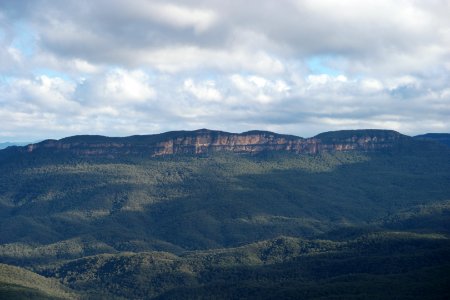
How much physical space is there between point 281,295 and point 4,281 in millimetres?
59693

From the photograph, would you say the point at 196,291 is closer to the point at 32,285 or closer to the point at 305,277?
the point at 305,277

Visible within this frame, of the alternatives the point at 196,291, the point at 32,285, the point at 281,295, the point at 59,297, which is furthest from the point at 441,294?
the point at 32,285

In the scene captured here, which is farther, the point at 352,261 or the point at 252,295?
the point at 352,261

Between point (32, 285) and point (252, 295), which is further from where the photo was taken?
point (32, 285)

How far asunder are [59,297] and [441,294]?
264ft

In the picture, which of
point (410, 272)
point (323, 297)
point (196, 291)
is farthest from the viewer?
point (196, 291)

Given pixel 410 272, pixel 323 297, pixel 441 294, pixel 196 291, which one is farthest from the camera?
pixel 196 291

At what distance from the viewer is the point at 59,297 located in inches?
7283

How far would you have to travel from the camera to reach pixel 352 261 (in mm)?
199500

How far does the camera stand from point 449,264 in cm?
17488

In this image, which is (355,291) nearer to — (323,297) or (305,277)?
(323,297)

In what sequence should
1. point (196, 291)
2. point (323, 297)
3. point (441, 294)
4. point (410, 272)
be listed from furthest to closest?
point (196, 291)
point (410, 272)
point (323, 297)
point (441, 294)

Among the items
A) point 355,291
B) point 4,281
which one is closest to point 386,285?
point 355,291

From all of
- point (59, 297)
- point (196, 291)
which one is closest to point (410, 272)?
point (196, 291)
